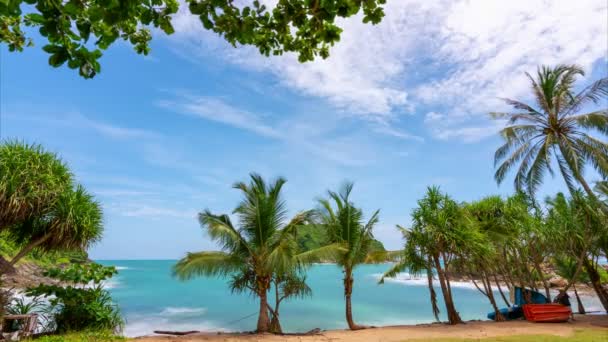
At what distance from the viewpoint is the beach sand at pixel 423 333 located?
8.61 metres

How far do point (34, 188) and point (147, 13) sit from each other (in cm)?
680

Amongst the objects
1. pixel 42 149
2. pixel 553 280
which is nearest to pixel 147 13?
pixel 42 149

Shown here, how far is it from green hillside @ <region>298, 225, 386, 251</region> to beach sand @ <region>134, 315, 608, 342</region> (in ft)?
8.93

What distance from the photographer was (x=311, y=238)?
1132 cm

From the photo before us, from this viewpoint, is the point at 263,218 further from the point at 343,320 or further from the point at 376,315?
the point at 376,315

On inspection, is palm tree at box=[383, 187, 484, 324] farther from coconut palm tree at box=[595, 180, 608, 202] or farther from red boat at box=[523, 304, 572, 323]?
coconut palm tree at box=[595, 180, 608, 202]

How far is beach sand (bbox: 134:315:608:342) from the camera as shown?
8.61m

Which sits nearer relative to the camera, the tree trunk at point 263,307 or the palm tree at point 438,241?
the tree trunk at point 263,307

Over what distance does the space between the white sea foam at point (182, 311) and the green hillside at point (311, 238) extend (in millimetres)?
12428

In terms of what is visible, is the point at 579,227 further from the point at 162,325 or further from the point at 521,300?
the point at 162,325

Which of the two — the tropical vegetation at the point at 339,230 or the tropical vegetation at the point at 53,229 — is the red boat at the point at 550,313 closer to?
the tropical vegetation at the point at 339,230

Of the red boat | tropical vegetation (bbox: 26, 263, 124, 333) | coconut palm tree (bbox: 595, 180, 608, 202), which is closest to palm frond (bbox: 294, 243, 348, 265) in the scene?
tropical vegetation (bbox: 26, 263, 124, 333)

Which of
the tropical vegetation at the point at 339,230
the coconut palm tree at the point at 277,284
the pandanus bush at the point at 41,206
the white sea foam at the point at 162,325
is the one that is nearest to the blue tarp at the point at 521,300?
A: the tropical vegetation at the point at 339,230

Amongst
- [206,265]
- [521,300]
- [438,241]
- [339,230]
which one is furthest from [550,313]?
[206,265]
